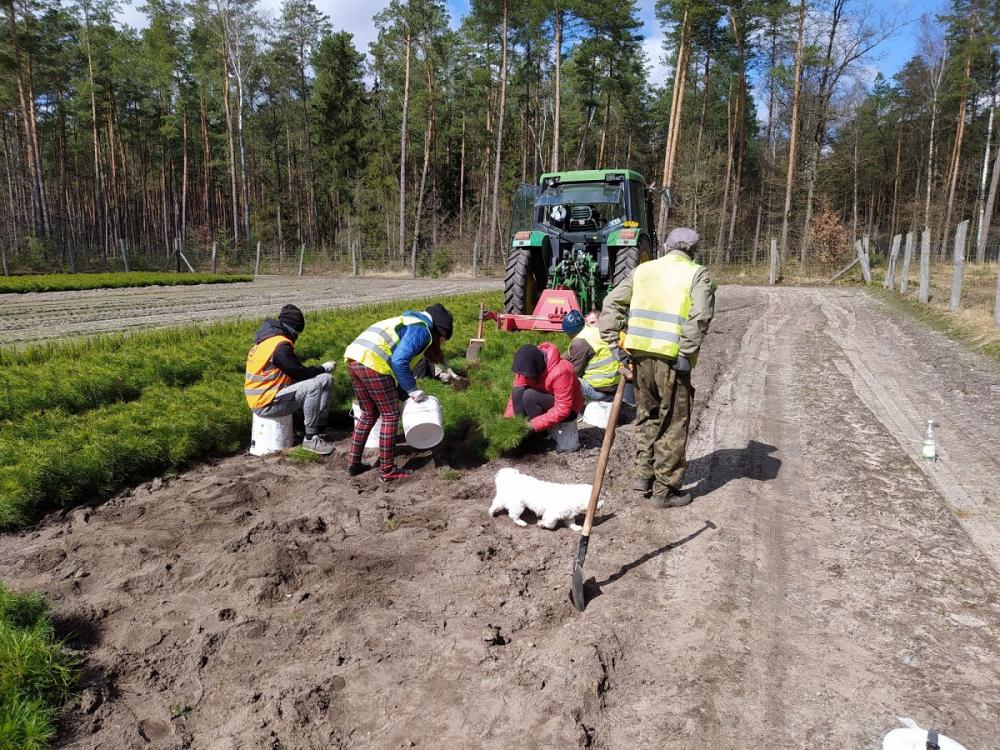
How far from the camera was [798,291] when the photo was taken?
1942 cm

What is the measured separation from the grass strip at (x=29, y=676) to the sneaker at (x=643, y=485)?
11.1 feet

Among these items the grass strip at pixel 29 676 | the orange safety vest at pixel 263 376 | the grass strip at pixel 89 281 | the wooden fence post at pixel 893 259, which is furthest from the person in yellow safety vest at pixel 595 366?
the grass strip at pixel 89 281

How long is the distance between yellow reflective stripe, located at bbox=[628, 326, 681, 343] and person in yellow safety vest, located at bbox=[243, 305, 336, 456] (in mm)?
2884

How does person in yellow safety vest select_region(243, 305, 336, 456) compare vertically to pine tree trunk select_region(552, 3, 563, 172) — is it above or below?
below

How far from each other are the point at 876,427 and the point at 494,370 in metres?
3.88

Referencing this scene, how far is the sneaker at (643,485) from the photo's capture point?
15.0 ft

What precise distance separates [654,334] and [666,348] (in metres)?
0.13

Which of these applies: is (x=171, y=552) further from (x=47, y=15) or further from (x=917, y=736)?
(x=47, y=15)

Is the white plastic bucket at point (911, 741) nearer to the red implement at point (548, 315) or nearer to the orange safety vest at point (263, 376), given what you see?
the orange safety vest at point (263, 376)

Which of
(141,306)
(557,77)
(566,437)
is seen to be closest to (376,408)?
(566,437)

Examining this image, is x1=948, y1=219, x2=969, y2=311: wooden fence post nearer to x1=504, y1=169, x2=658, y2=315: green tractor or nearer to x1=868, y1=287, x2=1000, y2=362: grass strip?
x1=868, y1=287, x2=1000, y2=362: grass strip

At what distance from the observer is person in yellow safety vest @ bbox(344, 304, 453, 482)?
4793 millimetres

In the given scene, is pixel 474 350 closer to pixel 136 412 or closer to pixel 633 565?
pixel 136 412

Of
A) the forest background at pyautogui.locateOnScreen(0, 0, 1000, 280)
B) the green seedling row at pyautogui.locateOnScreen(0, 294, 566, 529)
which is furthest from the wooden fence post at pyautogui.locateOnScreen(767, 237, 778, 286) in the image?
the green seedling row at pyautogui.locateOnScreen(0, 294, 566, 529)
